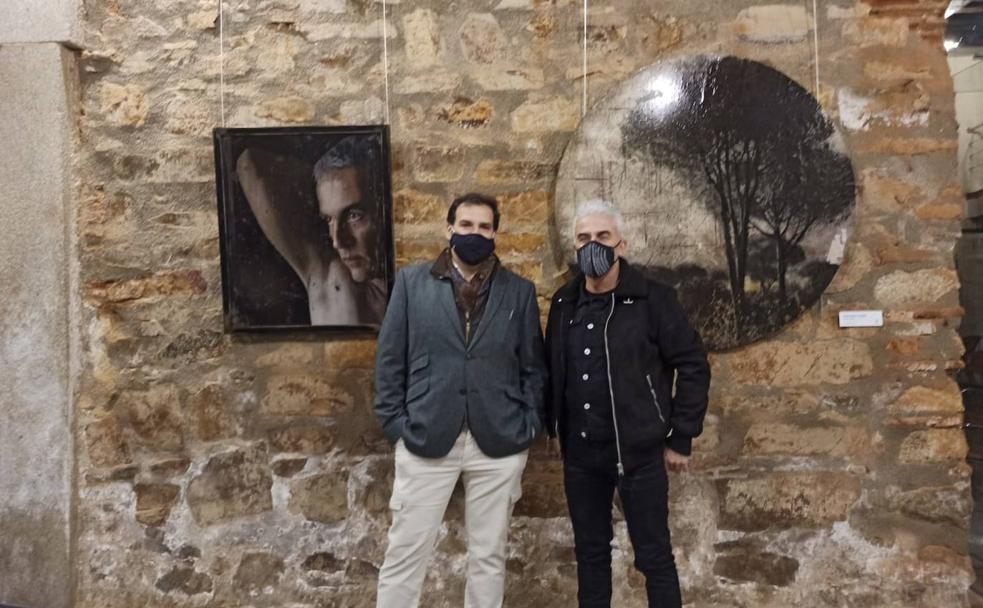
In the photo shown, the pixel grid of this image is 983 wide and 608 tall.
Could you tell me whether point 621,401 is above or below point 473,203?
below

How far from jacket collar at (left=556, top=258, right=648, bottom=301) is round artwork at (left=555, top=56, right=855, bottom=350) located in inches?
19.6

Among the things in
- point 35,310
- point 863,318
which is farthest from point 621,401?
point 35,310

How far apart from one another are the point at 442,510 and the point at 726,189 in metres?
1.49

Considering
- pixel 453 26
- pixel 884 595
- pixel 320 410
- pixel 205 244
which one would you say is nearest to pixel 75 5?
pixel 205 244

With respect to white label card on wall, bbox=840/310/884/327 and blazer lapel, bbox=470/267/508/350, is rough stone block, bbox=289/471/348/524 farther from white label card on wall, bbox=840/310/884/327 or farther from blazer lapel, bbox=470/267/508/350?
white label card on wall, bbox=840/310/884/327

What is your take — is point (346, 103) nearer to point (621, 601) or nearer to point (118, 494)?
point (118, 494)

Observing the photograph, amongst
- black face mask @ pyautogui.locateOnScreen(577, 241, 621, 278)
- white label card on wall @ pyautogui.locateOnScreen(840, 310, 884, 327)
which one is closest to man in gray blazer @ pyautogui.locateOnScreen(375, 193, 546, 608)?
black face mask @ pyautogui.locateOnScreen(577, 241, 621, 278)

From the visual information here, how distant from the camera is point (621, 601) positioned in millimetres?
2775

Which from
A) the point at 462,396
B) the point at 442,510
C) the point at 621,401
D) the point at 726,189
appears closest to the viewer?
the point at 621,401

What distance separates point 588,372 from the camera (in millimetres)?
2180

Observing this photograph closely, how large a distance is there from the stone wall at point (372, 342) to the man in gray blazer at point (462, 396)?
1.54 ft

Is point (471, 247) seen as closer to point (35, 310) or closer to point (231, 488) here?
point (231, 488)

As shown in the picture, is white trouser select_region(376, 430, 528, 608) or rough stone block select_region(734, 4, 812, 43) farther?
rough stone block select_region(734, 4, 812, 43)

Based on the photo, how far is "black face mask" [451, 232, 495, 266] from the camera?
2266 millimetres
